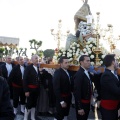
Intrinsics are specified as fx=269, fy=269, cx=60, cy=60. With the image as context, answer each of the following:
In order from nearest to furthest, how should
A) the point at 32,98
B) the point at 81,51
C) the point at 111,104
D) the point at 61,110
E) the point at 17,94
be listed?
the point at 111,104 < the point at 61,110 < the point at 32,98 < the point at 17,94 < the point at 81,51

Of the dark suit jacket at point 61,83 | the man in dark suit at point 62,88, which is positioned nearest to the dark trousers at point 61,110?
the man in dark suit at point 62,88

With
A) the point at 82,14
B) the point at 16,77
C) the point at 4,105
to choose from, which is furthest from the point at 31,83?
the point at 82,14

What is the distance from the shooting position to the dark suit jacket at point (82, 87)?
5.00m

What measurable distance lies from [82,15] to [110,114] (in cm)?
773

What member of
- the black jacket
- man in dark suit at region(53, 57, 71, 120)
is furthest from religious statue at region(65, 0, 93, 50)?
the black jacket

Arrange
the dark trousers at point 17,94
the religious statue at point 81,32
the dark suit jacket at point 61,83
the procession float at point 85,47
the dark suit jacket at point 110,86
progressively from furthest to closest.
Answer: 1. the religious statue at point 81,32
2. the dark trousers at point 17,94
3. the procession float at point 85,47
4. the dark suit jacket at point 61,83
5. the dark suit jacket at point 110,86

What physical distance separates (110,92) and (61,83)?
1.65 metres

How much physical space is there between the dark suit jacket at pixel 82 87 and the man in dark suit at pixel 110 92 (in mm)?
561

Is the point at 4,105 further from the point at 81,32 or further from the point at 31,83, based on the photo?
the point at 81,32

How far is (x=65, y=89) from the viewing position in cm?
588

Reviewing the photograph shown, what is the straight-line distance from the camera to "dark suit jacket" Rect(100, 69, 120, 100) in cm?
428

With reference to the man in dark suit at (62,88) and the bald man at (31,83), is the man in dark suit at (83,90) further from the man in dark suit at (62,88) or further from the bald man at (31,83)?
the bald man at (31,83)

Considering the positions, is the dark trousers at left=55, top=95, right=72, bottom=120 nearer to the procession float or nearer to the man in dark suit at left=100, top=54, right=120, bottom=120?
the procession float

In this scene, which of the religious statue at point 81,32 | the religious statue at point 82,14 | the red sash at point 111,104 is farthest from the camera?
the religious statue at point 82,14
